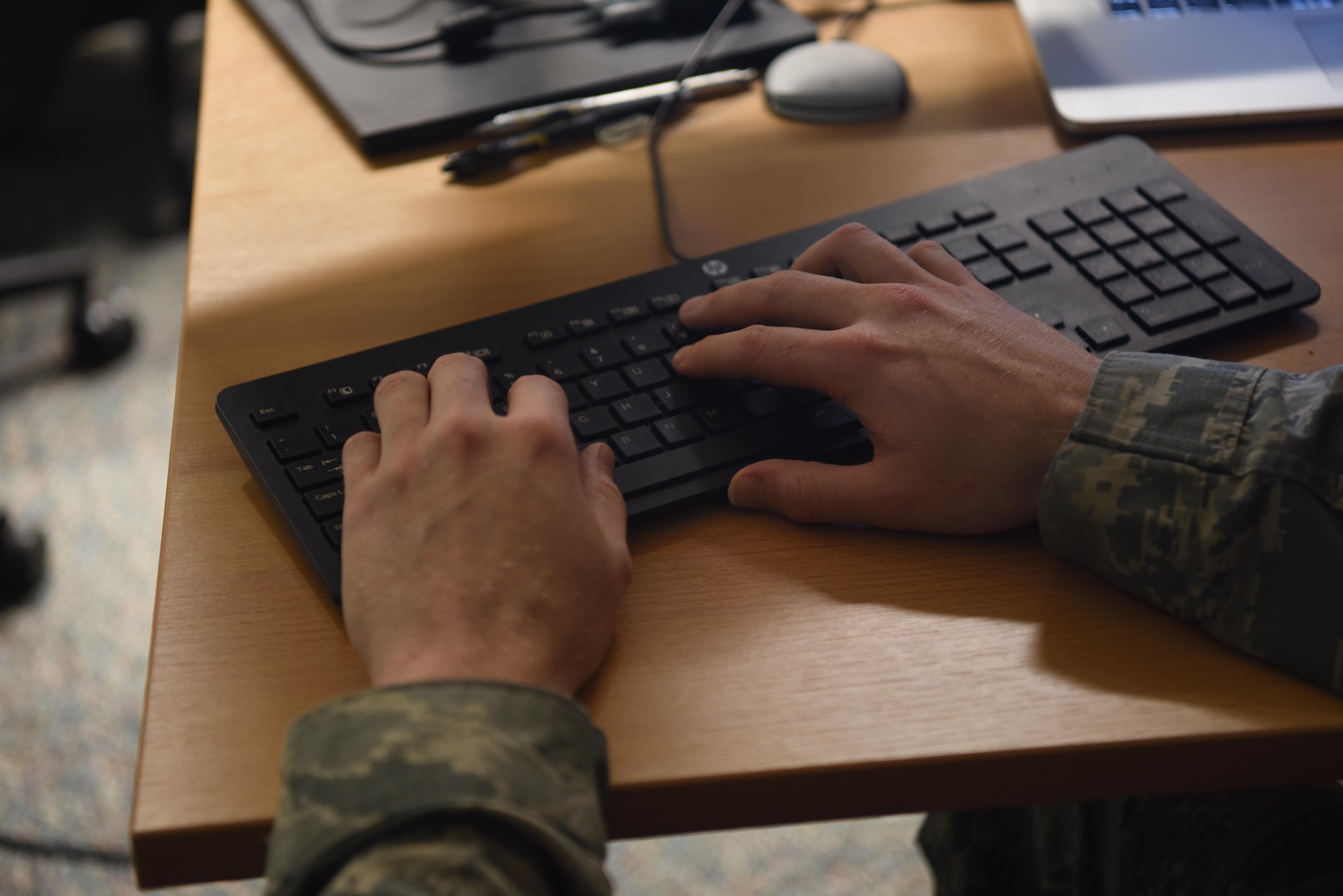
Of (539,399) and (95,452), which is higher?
(539,399)

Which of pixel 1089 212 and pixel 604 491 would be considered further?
pixel 1089 212

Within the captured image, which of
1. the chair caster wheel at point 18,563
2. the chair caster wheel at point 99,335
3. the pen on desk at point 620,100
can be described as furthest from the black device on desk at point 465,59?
the chair caster wheel at point 99,335

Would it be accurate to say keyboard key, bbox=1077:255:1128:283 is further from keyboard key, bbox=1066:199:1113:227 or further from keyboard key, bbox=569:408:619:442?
keyboard key, bbox=569:408:619:442

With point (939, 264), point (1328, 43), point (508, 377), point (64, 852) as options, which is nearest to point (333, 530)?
point (508, 377)

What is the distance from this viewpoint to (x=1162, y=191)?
26.2 inches

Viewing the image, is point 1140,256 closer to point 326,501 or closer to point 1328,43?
point 1328,43

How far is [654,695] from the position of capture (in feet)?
1.44

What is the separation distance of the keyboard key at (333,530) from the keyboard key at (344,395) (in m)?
0.07

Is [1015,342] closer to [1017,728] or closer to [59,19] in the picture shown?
[1017,728]

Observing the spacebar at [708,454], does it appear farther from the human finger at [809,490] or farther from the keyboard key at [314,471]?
the keyboard key at [314,471]

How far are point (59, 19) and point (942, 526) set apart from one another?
182 centimetres

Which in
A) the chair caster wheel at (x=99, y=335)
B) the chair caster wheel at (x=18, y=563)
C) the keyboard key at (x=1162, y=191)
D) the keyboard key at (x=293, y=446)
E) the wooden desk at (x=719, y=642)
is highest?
the keyboard key at (x=1162, y=191)

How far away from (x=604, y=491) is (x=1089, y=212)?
363 mm

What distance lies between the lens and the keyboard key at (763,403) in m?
0.54
